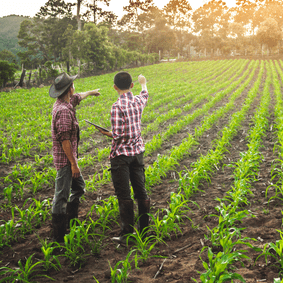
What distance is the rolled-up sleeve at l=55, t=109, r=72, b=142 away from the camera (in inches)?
108

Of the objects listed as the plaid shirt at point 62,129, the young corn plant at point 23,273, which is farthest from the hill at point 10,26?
the young corn plant at point 23,273

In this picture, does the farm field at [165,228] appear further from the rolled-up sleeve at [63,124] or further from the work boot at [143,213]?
the rolled-up sleeve at [63,124]

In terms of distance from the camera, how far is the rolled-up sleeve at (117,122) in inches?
106

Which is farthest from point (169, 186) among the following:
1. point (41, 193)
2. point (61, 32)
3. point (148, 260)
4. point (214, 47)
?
point (214, 47)

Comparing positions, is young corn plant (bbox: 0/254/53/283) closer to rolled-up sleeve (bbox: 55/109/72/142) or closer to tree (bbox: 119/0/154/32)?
rolled-up sleeve (bbox: 55/109/72/142)

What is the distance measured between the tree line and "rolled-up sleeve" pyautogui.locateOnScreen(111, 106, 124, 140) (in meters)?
26.0

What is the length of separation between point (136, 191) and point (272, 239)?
1.67 meters

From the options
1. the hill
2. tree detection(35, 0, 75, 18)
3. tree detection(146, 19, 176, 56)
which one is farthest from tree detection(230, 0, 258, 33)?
the hill

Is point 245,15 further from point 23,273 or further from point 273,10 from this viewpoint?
point 23,273

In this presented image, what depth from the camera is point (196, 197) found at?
4008 millimetres

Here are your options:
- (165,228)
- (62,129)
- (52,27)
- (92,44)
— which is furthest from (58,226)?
(52,27)

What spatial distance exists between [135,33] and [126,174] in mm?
56529

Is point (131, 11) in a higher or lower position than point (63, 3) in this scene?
higher

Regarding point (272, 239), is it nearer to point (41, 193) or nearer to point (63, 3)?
point (41, 193)
